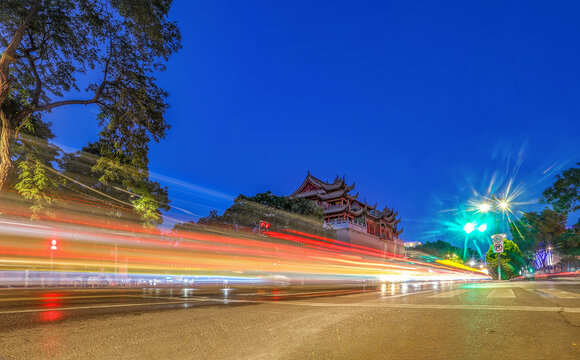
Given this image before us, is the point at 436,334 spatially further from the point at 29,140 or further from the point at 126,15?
the point at 29,140

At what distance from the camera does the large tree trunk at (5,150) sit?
11.7m

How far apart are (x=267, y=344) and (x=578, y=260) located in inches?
2674

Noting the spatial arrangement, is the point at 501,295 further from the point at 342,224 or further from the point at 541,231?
the point at 541,231

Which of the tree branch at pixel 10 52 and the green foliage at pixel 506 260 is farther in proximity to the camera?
the green foliage at pixel 506 260

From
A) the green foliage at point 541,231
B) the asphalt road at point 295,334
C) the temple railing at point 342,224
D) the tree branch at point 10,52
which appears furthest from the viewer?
the temple railing at point 342,224

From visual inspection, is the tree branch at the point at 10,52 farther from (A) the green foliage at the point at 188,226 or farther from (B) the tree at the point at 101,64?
(A) the green foliage at the point at 188,226

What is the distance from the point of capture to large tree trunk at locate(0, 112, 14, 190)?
11.7 m

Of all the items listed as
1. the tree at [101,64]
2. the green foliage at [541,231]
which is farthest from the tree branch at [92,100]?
the green foliage at [541,231]

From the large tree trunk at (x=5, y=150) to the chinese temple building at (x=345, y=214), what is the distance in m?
46.6

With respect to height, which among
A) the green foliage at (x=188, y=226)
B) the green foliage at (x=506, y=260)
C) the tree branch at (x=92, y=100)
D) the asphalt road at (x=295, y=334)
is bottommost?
the green foliage at (x=506, y=260)

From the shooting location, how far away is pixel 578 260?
53.5m

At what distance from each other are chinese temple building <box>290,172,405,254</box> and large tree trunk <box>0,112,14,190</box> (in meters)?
46.6

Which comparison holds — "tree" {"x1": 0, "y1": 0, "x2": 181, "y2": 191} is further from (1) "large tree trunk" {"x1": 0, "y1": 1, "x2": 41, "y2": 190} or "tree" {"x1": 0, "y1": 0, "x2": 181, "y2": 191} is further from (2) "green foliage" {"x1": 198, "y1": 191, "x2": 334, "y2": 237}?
(2) "green foliage" {"x1": 198, "y1": 191, "x2": 334, "y2": 237}

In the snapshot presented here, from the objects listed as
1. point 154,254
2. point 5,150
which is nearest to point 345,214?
point 154,254
